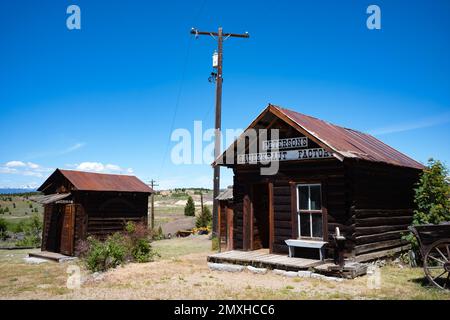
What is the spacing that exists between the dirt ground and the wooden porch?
1.27 feet

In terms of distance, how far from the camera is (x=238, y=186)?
43.8 feet

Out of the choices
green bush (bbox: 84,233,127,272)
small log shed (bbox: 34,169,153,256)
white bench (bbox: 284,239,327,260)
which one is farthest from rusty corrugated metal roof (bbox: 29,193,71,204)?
white bench (bbox: 284,239,327,260)

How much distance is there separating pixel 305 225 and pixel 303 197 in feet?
2.98

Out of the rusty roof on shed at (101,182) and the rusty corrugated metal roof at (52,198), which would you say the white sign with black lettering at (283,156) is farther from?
the rusty corrugated metal roof at (52,198)

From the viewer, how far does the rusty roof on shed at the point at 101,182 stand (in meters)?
19.2

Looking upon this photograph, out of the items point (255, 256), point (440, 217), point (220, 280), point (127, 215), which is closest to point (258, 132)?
point (255, 256)

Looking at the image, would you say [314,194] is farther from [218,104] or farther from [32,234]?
[32,234]

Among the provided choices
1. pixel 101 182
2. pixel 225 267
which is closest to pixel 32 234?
pixel 101 182

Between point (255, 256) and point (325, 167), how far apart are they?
3719mm

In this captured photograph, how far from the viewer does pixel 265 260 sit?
1103 centimetres

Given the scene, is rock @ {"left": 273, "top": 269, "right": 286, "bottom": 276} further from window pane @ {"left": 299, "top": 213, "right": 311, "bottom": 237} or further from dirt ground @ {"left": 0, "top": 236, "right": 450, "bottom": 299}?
window pane @ {"left": 299, "top": 213, "right": 311, "bottom": 237}

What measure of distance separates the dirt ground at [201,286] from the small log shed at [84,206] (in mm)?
5891
